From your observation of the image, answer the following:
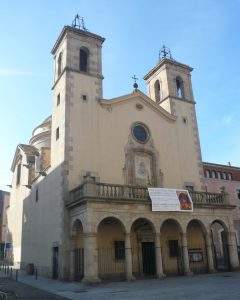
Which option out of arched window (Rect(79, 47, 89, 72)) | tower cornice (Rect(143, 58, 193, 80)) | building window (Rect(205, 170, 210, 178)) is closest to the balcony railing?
arched window (Rect(79, 47, 89, 72))

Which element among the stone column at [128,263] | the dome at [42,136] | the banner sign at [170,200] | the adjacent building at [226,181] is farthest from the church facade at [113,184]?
the adjacent building at [226,181]

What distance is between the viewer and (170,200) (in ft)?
81.2

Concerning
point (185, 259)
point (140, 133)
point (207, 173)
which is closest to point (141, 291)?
point (185, 259)

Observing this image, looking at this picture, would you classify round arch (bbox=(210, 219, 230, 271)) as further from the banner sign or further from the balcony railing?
the balcony railing

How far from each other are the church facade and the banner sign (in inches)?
18.4

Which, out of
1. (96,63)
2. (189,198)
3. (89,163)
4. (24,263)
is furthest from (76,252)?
(96,63)

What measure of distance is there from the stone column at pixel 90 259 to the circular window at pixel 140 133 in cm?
1059

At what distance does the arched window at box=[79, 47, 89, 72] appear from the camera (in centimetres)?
3014

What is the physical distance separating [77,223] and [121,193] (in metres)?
3.62

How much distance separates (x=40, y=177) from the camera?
30.6 meters

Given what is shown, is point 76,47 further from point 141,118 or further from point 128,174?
point 128,174

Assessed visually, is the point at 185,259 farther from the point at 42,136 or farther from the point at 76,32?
the point at 42,136

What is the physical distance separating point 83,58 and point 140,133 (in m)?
8.15

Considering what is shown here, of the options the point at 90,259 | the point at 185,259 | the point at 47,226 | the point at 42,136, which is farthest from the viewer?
the point at 42,136
